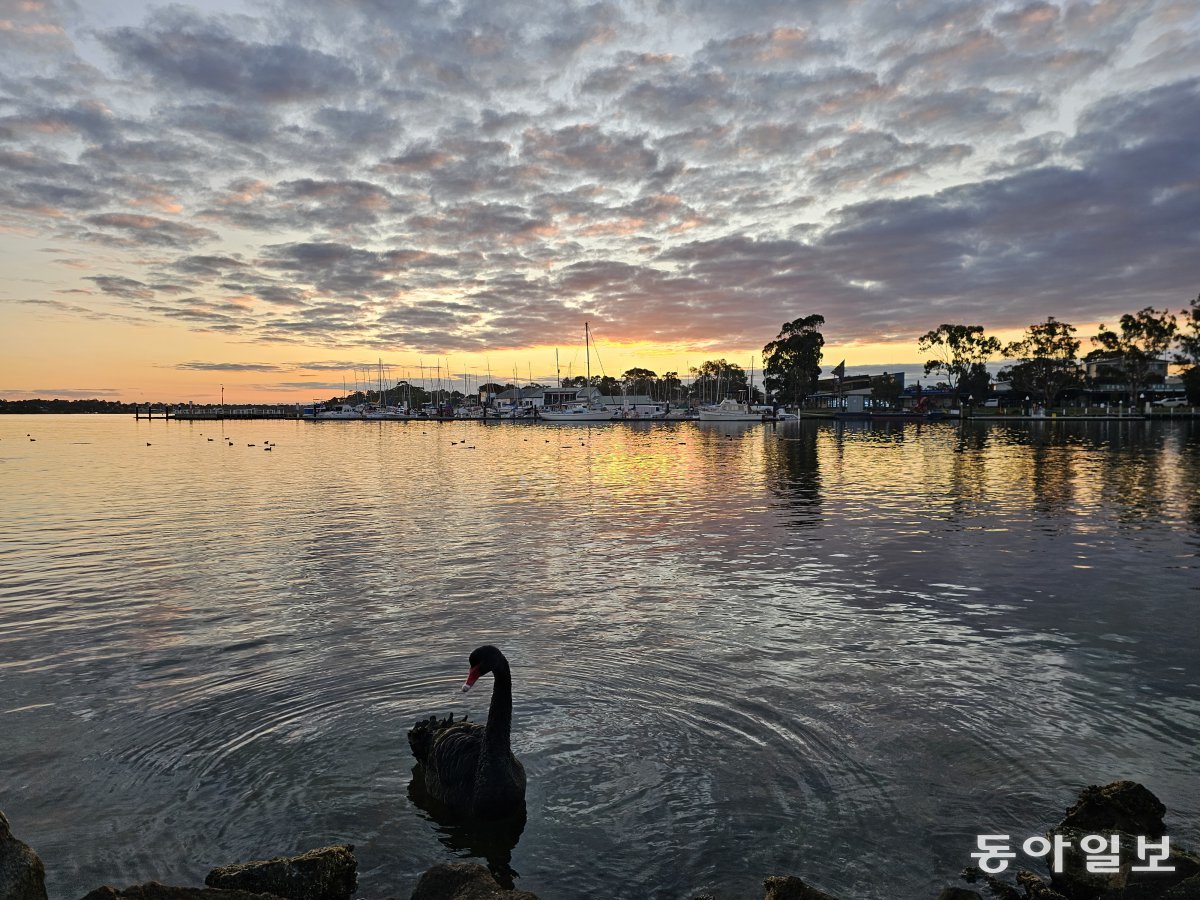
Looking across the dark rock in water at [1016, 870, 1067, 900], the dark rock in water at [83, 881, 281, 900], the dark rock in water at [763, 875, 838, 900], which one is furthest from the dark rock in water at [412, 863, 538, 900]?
the dark rock in water at [1016, 870, 1067, 900]

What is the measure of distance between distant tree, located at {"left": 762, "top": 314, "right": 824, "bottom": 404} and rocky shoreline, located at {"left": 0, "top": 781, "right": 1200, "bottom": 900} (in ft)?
574

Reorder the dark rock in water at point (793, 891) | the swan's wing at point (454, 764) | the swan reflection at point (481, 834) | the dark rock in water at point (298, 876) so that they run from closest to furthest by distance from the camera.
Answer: the dark rock in water at point (793, 891)
the dark rock in water at point (298, 876)
the swan reflection at point (481, 834)
the swan's wing at point (454, 764)

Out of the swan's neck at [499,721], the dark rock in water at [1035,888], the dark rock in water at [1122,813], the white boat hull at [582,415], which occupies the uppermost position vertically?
the white boat hull at [582,415]

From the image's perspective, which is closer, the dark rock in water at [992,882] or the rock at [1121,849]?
the rock at [1121,849]

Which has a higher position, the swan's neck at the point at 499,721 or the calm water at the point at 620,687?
the swan's neck at the point at 499,721

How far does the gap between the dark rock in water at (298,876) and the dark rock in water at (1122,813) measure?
21.3 ft

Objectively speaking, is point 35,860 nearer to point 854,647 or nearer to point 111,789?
point 111,789

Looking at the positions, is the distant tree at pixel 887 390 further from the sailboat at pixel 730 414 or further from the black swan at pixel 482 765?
the black swan at pixel 482 765

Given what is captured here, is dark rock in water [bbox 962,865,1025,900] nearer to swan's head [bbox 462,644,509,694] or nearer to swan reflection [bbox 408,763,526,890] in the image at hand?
swan reflection [bbox 408,763,526,890]

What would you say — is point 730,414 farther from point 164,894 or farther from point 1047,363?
point 164,894

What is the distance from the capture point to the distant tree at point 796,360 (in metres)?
174

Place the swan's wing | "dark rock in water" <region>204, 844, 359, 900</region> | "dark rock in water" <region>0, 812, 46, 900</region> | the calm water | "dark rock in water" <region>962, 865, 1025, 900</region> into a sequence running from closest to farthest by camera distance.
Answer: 1. "dark rock in water" <region>0, 812, 46, 900</region>
2. "dark rock in water" <region>204, 844, 359, 900</region>
3. "dark rock in water" <region>962, 865, 1025, 900</region>
4. the calm water
5. the swan's wing

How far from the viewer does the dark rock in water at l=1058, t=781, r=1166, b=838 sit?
6.65 metres

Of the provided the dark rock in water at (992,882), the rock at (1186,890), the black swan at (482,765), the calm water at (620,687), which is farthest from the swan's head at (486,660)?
the rock at (1186,890)
